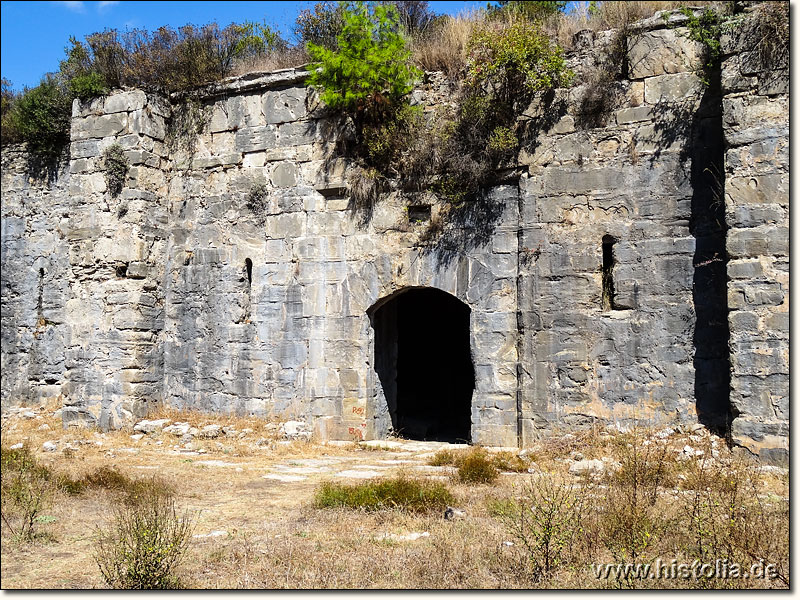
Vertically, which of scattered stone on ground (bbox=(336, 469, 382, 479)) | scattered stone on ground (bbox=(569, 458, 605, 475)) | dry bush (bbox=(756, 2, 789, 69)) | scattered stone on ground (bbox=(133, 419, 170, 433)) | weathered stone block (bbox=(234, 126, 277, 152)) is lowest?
scattered stone on ground (bbox=(336, 469, 382, 479))

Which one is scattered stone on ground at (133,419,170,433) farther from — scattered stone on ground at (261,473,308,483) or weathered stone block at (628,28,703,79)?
weathered stone block at (628,28,703,79)

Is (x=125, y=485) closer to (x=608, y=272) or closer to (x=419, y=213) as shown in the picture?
(x=419, y=213)

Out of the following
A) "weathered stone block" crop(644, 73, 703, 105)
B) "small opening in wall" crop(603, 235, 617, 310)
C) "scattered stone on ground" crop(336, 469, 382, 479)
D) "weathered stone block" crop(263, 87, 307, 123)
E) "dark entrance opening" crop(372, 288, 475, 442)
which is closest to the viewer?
"scattered stone on ground" crop(336, 469, 382, 479)

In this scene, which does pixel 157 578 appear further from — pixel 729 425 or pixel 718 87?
pixel 718 87

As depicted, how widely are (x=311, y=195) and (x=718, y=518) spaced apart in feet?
24.2

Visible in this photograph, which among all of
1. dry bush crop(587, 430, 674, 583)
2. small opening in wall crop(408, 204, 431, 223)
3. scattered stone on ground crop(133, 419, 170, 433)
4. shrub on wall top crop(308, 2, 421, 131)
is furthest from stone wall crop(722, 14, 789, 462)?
scattered stone on ground crop(133, 419, 170, 433)

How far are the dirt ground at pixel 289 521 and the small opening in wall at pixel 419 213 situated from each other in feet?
10.4

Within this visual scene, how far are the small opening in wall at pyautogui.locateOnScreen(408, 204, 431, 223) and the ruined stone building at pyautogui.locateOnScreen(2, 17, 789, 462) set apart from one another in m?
0.10

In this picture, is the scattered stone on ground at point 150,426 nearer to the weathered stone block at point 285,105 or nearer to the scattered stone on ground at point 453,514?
the weathered stone block at point 285,105

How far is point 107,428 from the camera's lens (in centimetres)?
1114

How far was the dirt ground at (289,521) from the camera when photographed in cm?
491

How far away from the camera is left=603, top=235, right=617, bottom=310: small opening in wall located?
9.44m

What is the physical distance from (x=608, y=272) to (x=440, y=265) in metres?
2.28

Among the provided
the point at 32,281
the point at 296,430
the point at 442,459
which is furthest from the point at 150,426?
the point at 32,281
